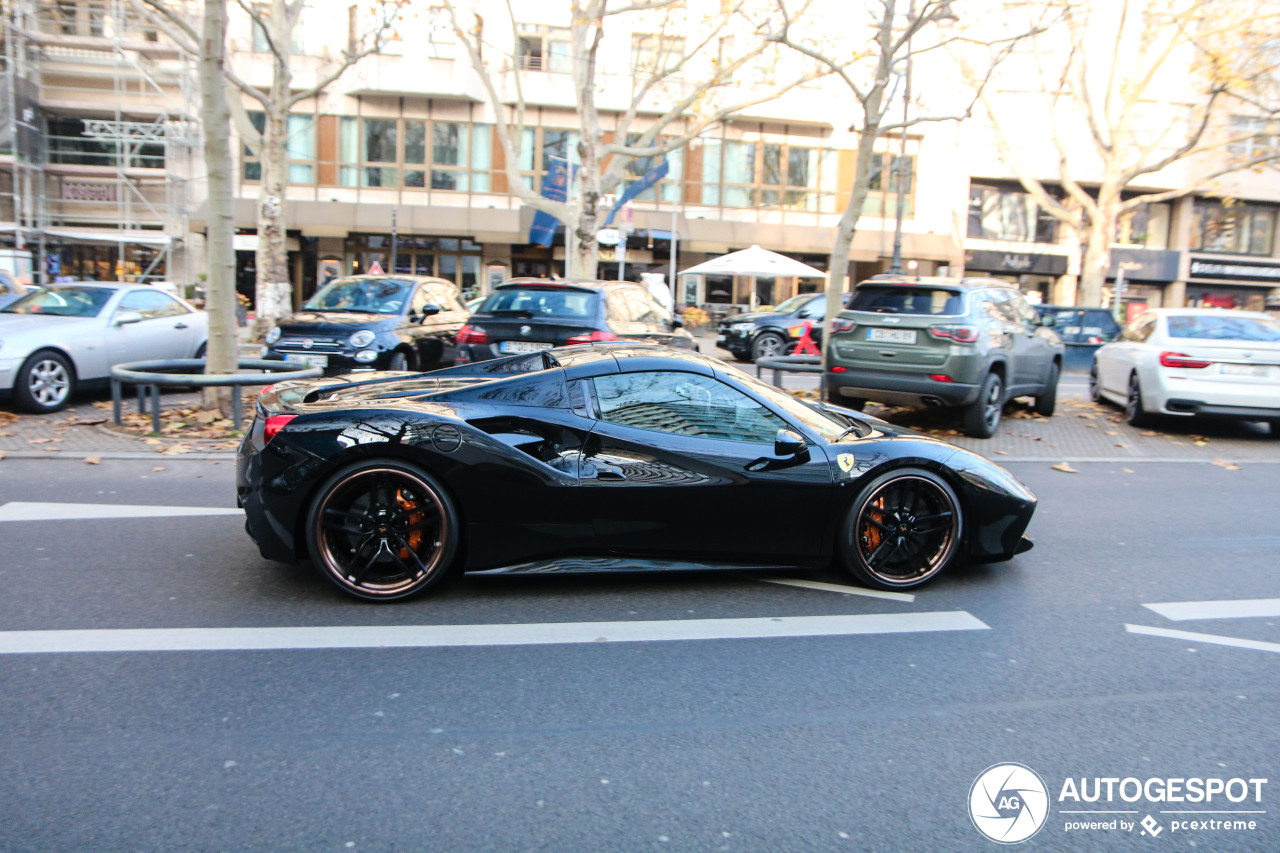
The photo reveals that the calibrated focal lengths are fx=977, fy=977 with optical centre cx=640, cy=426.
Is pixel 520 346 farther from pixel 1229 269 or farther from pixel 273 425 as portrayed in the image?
pixel 1229 269

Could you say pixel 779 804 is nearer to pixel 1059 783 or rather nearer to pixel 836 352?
pixel 1059 783

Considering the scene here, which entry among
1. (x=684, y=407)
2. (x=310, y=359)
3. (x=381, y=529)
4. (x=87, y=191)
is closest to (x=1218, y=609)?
(x=684, y=407)

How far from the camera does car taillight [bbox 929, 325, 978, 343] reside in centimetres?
988

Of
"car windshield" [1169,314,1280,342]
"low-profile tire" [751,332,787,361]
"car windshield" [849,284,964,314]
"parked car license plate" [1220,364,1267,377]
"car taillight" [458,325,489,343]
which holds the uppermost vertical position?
"car windshield" [849,284,964,314]

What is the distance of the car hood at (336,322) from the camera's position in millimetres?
11719

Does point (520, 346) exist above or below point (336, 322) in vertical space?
below

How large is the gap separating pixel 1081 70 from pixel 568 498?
1050 inches

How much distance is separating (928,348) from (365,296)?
7.19 m

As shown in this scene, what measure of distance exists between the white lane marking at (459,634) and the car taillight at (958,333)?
5.72 metres

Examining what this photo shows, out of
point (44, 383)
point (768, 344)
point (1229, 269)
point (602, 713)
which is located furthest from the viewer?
point (1229, 269)

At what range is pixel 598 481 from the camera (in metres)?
4.70

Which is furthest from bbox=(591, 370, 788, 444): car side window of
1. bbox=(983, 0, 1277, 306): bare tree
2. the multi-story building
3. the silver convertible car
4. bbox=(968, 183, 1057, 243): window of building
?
bbox=(968, 183, 1057, 243): window of building

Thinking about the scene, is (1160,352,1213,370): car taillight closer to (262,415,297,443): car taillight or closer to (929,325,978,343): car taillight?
(929,325,978,343): car taillight

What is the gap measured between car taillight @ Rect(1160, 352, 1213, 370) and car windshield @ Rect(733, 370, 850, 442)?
7563 mm
